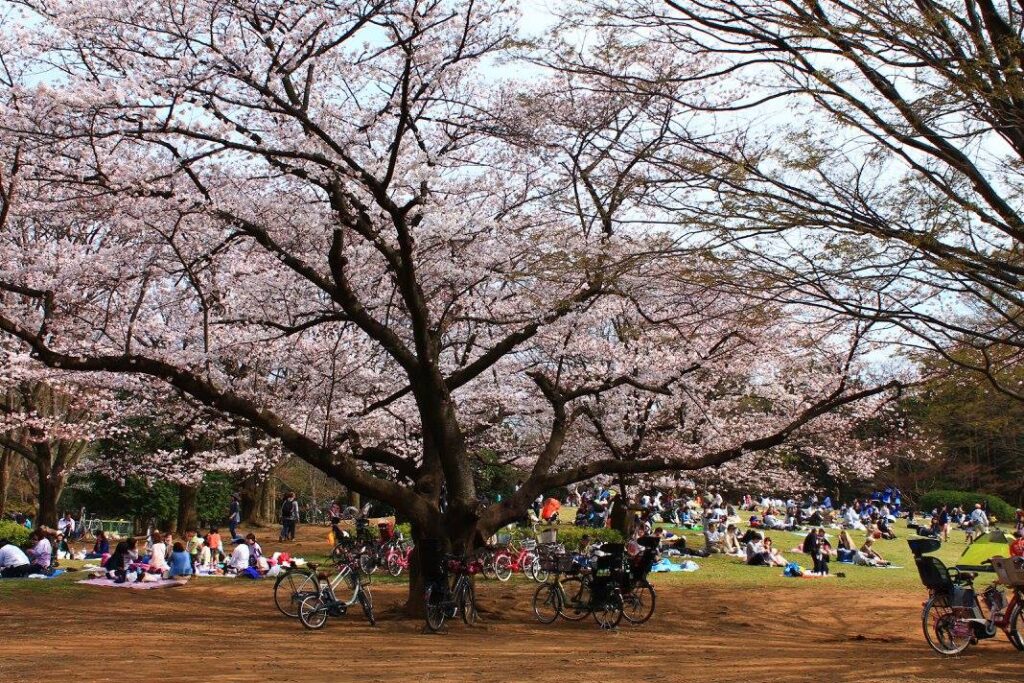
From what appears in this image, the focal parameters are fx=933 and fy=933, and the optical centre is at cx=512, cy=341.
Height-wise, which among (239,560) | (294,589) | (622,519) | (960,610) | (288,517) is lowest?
(960,610)

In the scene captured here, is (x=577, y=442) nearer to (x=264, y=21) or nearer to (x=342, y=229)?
(x=342, y=229)

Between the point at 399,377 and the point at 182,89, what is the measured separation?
7732 mm

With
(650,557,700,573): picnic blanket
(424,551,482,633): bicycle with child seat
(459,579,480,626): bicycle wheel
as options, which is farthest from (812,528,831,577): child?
(459,579,480,626): bicycle wheel

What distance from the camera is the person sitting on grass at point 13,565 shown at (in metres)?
15.3

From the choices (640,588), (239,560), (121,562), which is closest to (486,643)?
(640,588)

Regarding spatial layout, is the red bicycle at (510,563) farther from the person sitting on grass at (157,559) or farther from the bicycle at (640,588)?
the person sitting on grass at (157,559)

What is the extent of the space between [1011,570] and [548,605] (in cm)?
561

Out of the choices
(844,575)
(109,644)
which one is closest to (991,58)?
(109,644)

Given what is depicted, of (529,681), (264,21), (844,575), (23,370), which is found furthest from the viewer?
(844,575)

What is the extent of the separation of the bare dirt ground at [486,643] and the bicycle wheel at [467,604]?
18 centimetres

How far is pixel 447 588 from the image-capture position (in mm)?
10836

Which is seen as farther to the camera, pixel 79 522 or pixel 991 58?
pixel 79 522

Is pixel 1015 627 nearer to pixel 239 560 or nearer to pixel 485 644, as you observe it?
pixel 485 644

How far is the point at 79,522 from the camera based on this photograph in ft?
94.3
